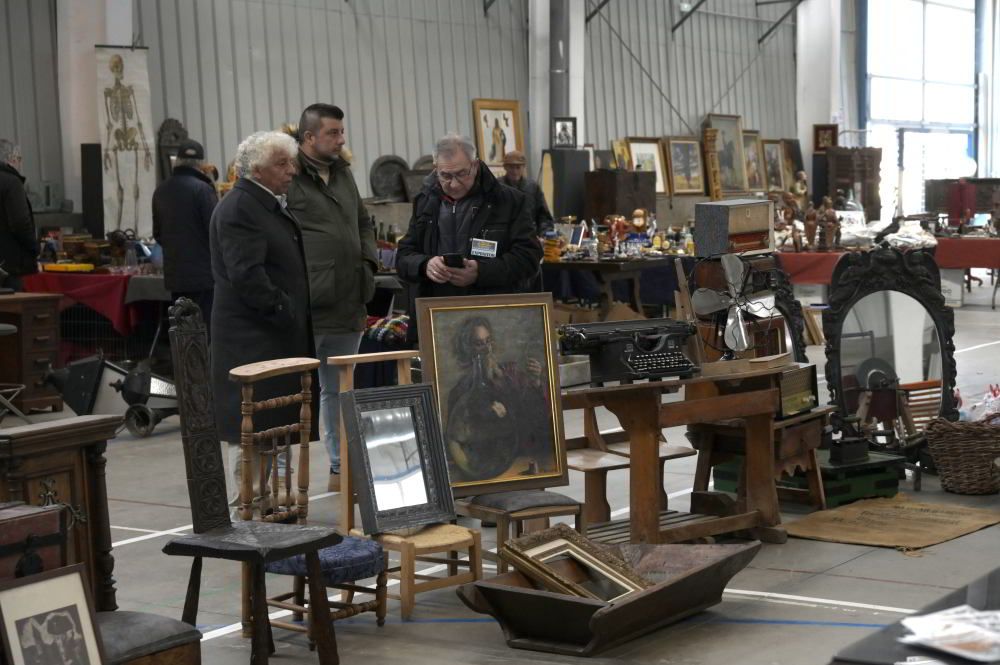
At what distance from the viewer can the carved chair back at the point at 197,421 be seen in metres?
3.92

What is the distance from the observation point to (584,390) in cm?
489

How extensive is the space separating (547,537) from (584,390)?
682mm

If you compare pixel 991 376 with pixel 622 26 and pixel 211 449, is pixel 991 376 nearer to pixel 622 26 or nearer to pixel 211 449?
pixel 211 449

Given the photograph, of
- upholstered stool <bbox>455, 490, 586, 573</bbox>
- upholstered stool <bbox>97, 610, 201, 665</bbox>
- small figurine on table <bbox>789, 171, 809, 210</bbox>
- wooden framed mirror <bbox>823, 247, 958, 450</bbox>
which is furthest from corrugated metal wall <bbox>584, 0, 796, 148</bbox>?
upholstered stool <bbox>97, 610, 201, 665</bbox>

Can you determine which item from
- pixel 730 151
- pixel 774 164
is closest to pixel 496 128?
pixel 730 151

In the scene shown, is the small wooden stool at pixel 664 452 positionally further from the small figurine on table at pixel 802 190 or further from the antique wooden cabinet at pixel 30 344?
the small figurine on table at pixel 802 190

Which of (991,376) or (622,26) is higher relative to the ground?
(622,26)

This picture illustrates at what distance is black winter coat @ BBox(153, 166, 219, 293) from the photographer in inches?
333

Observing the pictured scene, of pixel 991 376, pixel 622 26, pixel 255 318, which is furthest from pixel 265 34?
pixel 255 318

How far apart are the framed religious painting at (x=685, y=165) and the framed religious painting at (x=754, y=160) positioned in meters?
1.41

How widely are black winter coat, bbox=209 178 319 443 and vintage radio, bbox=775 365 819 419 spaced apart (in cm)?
195

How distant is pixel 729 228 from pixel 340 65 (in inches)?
363

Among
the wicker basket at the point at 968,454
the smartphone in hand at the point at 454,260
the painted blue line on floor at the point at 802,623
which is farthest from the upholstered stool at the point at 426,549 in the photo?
the wicker basket at the point at 968,454

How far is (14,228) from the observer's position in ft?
29.7
